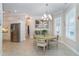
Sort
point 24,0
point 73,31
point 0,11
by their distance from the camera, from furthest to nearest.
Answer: point 73,31 < point 0,11 < point 24,0

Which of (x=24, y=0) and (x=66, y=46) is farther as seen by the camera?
(x=66, y=46)

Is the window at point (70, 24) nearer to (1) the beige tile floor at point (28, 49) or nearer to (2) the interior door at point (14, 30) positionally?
(1) the beige tile floor at point (28, 49)

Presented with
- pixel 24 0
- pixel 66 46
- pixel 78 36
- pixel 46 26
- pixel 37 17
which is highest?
pixel 24 0

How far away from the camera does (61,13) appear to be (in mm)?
3740

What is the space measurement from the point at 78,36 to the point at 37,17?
53.9 inches

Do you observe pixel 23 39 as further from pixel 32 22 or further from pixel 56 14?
pixel 56 14

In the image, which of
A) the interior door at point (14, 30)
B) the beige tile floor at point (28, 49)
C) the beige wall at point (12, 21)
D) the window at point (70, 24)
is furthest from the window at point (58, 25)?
the interior door at point (14, 30)

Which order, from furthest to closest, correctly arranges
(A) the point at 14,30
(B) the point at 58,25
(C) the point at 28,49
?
(A) the point at 14,30 < (B) the point at 58,25 < (C) the point at 28,49

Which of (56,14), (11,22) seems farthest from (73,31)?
(11,22)

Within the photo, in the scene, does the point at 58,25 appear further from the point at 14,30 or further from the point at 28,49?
the point at 14,30

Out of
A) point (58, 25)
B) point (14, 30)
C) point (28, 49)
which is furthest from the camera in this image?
point (14, 30)

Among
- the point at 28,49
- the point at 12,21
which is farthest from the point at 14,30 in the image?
the point at 28,49

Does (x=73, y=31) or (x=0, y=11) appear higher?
(x=0, y=11)

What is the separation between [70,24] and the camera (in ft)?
11.9
